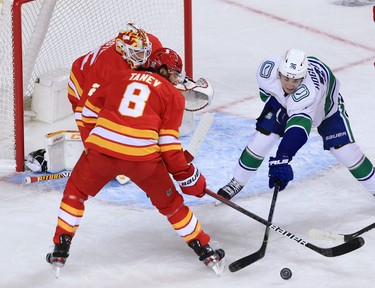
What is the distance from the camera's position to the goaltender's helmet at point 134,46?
4824 mm

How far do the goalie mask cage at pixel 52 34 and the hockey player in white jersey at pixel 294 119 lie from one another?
43.8 inches

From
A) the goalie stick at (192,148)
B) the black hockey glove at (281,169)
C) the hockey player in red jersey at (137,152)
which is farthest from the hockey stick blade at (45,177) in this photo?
the black hockey glove at (281,169)

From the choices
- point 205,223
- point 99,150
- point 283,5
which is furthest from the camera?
point 283,5

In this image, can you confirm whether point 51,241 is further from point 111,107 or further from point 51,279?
point 111,107

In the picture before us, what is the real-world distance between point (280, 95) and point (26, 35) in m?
1.75

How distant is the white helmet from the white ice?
2.35ft

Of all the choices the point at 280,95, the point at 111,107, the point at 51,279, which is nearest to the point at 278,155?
the point at 280,95

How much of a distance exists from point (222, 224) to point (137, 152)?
880mm

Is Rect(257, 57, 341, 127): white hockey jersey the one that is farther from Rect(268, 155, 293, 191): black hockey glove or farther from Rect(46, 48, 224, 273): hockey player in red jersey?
Rect(46, 48, 224, 273): hockey player in red jersey

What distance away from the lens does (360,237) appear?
466 centimetres

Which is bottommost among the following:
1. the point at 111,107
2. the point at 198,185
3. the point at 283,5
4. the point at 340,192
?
the point at 283,5

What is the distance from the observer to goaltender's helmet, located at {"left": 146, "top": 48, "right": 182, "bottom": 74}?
15.1 ft

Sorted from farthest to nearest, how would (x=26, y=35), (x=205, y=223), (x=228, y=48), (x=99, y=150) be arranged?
(x=228, y=48) → (x=26, y=35) → (x=205, y=223) → (x=99, y=150)

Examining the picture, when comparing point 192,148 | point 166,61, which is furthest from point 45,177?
point 166,61
